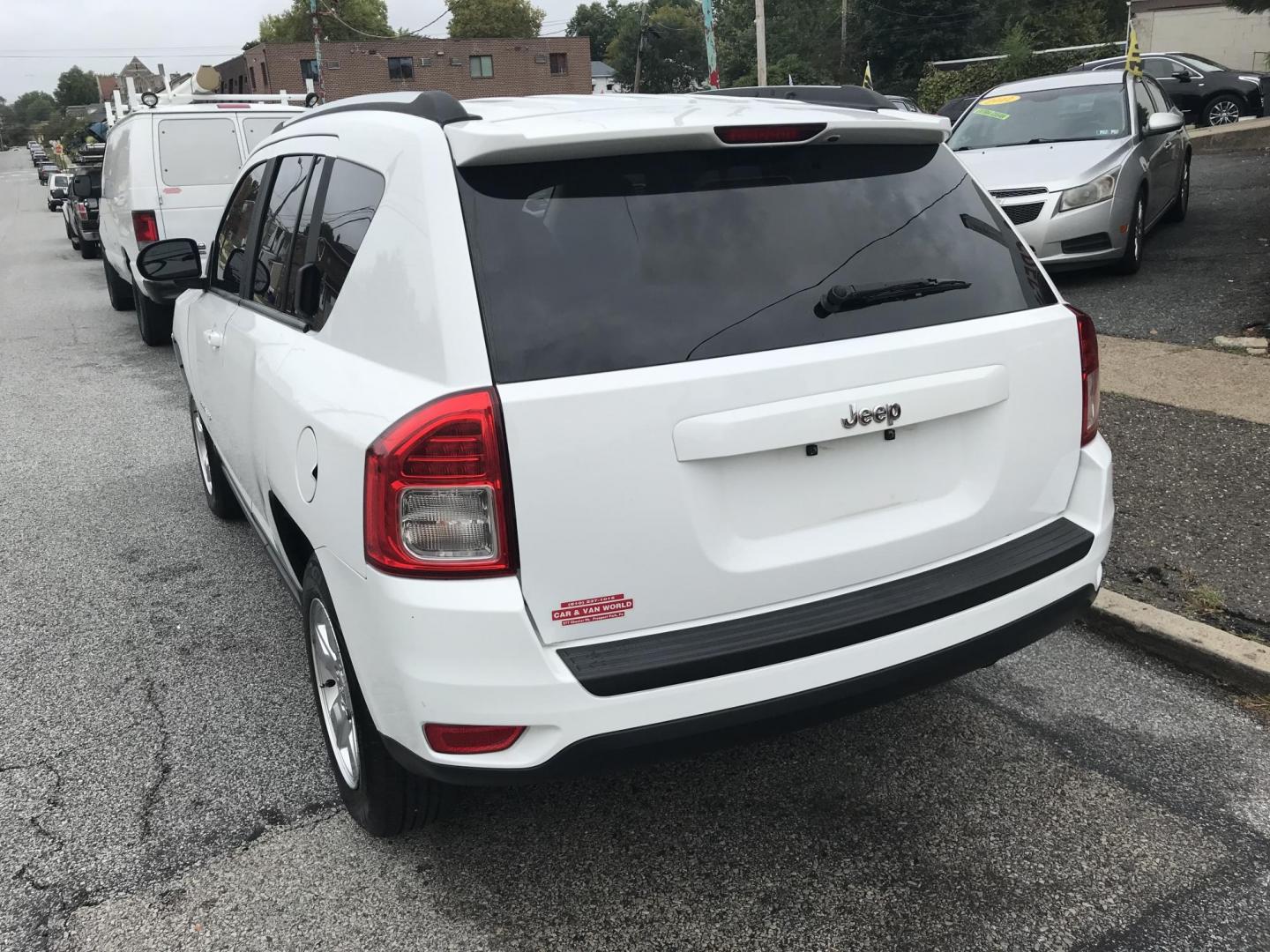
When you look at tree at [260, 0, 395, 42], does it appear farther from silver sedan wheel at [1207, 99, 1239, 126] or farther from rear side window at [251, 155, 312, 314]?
rear side window at [251, 155, 312, 314]

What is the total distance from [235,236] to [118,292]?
1000 centimetres

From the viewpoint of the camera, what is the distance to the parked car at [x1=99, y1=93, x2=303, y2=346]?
9.96 m

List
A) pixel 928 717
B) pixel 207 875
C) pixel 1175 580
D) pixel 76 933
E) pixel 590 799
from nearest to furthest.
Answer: pixel 76 933, pixel 207 875, pixel 590 799, pixel 928 717, pixel 1175 580

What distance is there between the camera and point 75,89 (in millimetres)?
173250

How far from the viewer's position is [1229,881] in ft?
8.79

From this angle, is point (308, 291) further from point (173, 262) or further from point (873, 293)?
point (173, 262)

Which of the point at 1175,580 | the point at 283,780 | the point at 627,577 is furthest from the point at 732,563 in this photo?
the point at 1175,580

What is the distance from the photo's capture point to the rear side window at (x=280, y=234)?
3459 mm

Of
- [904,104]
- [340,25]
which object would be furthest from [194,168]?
[340,25]

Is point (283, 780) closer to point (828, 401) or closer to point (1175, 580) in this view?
point (828, 401)

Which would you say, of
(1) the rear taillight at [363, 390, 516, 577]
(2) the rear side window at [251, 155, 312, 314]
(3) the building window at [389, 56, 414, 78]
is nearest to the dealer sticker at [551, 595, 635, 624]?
(1) the rear taillight at [363, 390, 516, 577]

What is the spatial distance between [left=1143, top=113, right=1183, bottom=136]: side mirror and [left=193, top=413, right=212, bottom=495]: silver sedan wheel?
27.8 ft

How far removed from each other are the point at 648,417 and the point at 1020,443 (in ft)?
3.45

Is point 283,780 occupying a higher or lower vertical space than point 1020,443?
lower
